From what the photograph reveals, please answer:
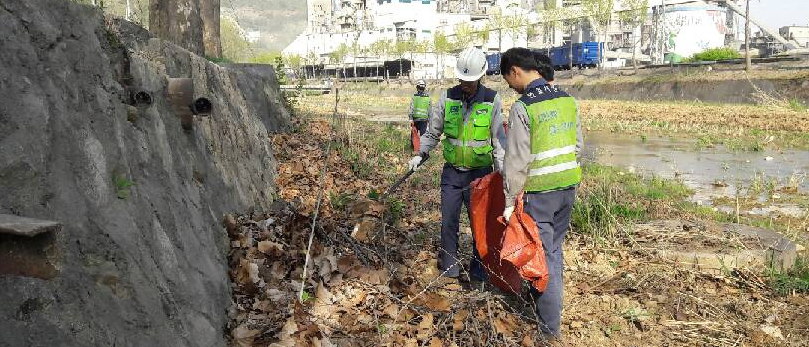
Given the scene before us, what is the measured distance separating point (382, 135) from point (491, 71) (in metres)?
45.5

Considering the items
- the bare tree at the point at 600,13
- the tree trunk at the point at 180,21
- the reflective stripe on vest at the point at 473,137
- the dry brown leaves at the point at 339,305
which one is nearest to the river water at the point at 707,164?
the reflective stripe on vest at the point at 473,137

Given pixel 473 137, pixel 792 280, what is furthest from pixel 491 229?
pixel 792 280

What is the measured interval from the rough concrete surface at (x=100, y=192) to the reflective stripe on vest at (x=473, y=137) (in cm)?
205

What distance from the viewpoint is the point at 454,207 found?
5512mm

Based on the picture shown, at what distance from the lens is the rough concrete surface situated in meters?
2.22

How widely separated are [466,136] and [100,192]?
Answer: 124 inches

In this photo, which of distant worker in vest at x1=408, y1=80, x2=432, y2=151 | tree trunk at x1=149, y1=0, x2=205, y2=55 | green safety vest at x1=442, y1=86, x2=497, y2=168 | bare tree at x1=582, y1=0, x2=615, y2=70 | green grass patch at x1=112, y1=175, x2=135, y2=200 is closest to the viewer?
green grass patch at x1=112, y1=175, x2=135, y2=200

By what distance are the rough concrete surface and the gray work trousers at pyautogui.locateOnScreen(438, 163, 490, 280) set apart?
6.45 ft

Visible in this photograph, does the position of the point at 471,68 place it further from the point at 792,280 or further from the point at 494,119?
the point at 792,280

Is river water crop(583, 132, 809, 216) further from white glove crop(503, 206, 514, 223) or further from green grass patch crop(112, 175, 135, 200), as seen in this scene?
green grass patch crop(112, 175, 135, 200)

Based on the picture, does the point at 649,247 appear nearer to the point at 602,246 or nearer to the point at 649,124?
the point at 602,246

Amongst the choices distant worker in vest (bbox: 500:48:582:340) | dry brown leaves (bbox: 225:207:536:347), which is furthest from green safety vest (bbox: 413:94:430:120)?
distant worker in vest (bbox: 500:48:582:340)

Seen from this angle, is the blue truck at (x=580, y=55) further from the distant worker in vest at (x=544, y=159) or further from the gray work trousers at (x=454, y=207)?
the distant worker in vest at (x=544, y=159)

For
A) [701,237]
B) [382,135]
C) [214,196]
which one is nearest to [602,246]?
[701,237]
